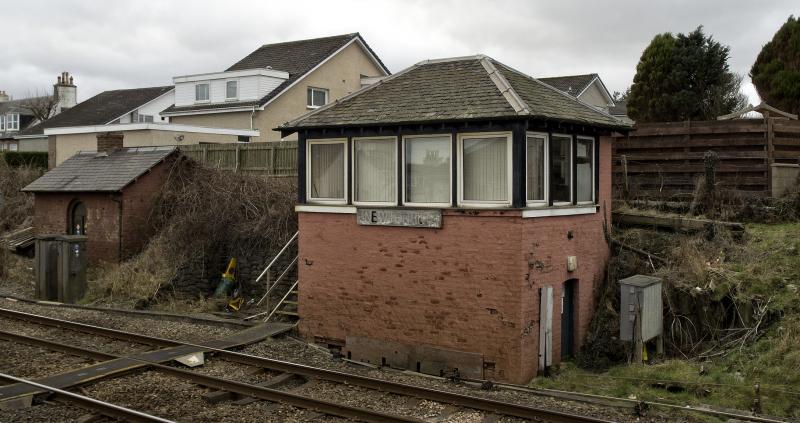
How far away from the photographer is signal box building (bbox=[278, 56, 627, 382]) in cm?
1230

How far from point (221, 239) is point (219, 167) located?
362 cm

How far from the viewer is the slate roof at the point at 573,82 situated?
4059 centimetres

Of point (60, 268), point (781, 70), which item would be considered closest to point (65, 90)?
point (60, 268)

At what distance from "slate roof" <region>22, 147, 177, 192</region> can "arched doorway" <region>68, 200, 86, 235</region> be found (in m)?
0.58

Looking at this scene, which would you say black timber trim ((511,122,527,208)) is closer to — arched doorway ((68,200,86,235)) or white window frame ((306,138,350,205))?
white window frame ((306,138,350,205))

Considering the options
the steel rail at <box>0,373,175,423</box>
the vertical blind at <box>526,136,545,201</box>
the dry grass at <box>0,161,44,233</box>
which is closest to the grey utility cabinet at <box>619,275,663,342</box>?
the vertical blind at <box>526,136,545,201</box>

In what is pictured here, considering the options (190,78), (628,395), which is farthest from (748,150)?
(190,78)

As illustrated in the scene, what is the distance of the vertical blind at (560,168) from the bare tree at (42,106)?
193 feet

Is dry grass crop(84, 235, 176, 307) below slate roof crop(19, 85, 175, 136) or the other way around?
below

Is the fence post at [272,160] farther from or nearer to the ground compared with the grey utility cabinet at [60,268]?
farther from the ground

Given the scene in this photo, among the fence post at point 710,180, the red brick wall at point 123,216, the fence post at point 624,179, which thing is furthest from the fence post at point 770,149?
the red brick wall at point 123,216

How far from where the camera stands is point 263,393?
1059 cm

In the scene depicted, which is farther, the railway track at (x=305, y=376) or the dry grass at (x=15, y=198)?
the dry grass at (x=15, y=198)

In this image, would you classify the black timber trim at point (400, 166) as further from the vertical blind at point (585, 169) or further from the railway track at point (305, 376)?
the railway track at point (305, 376)
